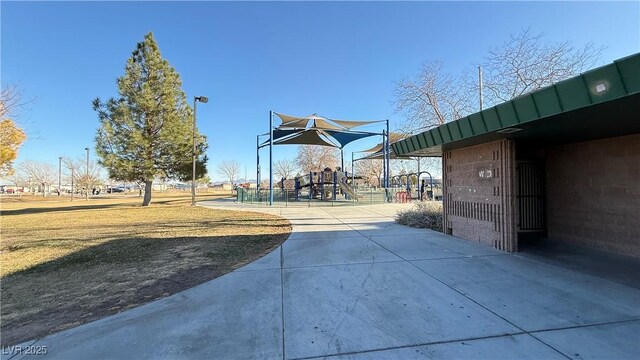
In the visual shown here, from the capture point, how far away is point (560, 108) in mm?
4281

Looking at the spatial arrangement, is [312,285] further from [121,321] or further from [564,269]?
[564,269]

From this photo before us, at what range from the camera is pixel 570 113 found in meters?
4.45

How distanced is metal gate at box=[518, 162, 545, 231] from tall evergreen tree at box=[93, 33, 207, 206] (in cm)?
2198

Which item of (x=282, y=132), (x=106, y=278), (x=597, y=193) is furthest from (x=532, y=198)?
(x=282, y=132)

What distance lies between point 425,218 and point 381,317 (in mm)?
7734

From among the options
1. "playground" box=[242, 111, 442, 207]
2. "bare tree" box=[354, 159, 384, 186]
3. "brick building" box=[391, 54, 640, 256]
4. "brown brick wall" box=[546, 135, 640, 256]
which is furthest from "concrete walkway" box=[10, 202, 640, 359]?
"bare tree" box=[354, 159, 384, 186]

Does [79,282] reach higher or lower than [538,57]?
lower

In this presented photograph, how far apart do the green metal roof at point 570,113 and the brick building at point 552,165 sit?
1 cm

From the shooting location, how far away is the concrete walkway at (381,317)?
2.88 m

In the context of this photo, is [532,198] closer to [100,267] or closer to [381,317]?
[381,317]

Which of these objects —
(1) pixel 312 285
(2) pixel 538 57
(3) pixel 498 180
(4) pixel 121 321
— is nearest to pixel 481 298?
(1) pixel 312 285

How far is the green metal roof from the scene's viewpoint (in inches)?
139

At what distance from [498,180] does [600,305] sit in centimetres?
364

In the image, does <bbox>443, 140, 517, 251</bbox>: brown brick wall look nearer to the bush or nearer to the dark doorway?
the bush
